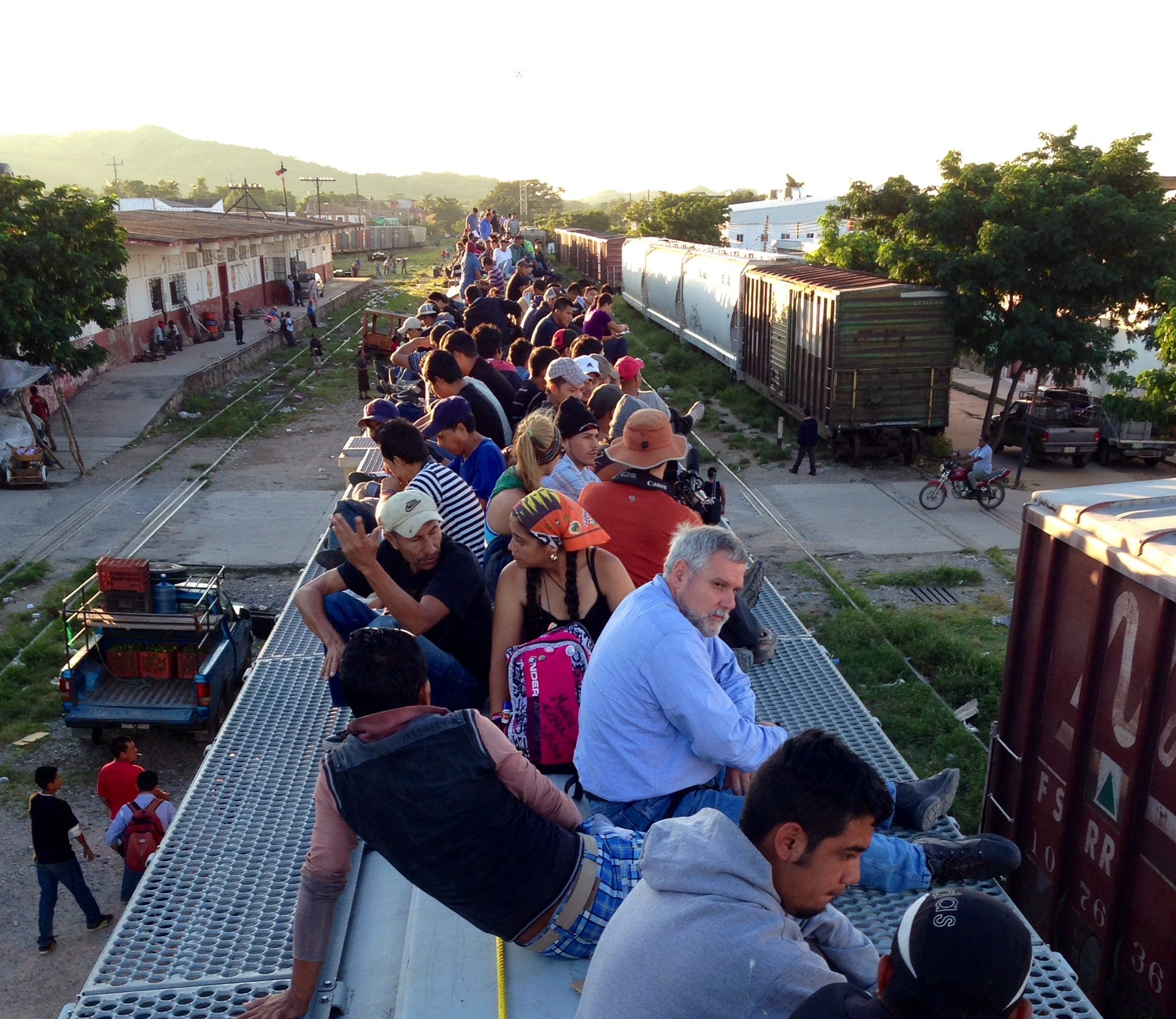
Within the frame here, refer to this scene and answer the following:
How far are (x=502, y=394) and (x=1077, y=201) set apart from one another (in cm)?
1383

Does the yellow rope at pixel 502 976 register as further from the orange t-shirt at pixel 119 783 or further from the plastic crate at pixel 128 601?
the plastic crate at pixel 128 601

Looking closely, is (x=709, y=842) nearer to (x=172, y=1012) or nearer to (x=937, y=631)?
(x=172, y=1012)

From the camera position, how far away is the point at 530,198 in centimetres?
12531

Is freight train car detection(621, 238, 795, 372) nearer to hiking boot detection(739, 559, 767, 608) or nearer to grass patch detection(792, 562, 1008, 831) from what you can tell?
grass patch detection(792, 562, 1008, 831)

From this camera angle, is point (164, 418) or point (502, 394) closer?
point (502, 394)

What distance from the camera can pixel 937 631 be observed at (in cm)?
988

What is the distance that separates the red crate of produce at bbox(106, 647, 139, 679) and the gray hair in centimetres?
745

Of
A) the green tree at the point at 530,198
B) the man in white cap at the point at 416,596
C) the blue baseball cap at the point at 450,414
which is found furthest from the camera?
the green tree at the point at 530,198

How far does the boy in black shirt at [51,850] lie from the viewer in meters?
6.40

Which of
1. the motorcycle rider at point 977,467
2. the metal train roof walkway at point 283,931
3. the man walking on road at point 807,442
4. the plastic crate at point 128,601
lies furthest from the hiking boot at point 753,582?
the man walking on road at point 807,442

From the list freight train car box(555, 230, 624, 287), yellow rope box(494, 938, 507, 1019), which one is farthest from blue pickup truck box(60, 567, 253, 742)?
freight train car box(555, 230, 624, 287)

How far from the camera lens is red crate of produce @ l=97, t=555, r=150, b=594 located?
903 cm

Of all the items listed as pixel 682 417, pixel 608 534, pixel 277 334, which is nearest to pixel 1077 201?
pixel 682 417

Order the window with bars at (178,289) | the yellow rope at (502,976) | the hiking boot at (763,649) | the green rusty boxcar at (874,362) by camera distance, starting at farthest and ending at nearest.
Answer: the window with bars at (178,289) → the green rusty boxcar at (874,362) → the hiking boot at (763,649) → the yellow rope at (502,976)
